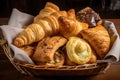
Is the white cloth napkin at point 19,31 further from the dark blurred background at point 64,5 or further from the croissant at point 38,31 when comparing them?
the dark blurred background at point 64,5

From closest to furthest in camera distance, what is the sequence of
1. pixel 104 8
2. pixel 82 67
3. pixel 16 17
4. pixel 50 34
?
pixel 82 67 → pixel 50 34 → pixel 16 17 → pixel 104 8

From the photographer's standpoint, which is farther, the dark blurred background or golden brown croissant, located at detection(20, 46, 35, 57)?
the dark blurred background

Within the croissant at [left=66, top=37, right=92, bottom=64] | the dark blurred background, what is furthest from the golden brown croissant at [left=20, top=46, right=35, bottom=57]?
the dark blurred background

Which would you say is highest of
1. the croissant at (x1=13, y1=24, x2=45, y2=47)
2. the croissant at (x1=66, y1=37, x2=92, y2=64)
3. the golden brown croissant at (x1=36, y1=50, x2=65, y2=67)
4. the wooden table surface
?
the croissant at (x1=13, y1=24, x2=45, y2=47)

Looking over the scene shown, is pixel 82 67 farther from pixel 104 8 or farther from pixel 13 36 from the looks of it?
pixel 104 8

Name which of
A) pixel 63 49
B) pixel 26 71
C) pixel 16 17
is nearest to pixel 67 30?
pixel 63 49

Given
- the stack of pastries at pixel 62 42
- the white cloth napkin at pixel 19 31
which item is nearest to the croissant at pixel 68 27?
the stack of pastries at pixel 62 42

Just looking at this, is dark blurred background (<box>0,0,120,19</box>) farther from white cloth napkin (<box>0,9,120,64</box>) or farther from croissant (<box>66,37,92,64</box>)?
croissant (<box>66,37,92,64</box>)
